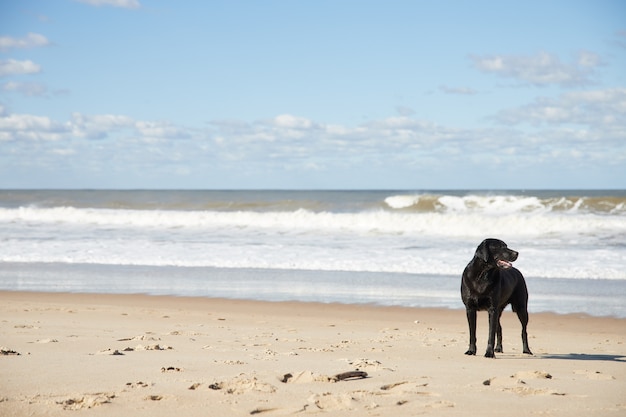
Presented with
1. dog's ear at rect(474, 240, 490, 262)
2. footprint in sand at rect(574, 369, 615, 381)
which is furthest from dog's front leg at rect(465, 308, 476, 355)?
footprint in sand at rect(574, 369, 615, 381)

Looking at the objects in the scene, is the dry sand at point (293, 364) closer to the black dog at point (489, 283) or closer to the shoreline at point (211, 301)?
the shoreline at point (211, 301)

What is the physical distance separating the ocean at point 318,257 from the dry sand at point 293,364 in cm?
184

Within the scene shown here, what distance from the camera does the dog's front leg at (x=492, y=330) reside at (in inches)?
282

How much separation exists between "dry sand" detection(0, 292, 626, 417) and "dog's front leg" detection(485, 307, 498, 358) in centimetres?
12

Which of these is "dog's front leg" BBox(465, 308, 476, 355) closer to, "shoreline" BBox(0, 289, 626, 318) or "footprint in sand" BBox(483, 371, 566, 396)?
"footprint in sand" BBox(483, 371, 566, 396)

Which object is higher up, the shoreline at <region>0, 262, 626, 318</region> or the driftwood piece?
the driftwood piece

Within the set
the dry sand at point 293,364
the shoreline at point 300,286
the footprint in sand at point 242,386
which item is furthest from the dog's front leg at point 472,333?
the shoreline at point 300,286

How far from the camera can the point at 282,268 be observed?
1577 cm

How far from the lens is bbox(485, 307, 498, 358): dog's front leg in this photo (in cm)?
716

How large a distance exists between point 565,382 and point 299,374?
2.06 m

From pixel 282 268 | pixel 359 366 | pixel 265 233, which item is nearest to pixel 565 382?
pixel 359 366

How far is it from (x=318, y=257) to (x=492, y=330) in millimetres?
10264

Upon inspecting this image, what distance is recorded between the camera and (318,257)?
17.4 metres

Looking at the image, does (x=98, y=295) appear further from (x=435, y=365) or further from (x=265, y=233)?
(x=265, y=233)
